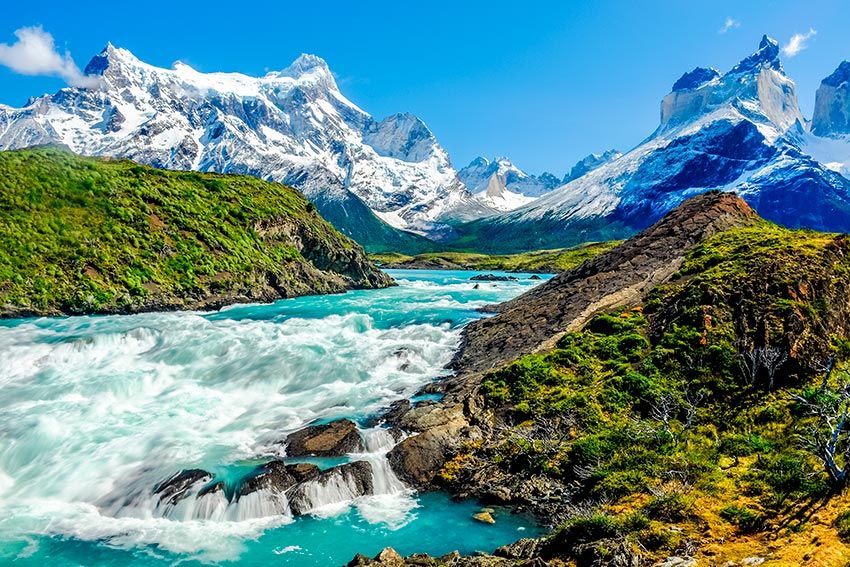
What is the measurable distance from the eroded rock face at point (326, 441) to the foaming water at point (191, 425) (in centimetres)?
70

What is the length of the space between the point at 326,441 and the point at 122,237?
2156 inches

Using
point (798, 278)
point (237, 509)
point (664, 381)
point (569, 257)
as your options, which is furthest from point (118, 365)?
point (569, 257)

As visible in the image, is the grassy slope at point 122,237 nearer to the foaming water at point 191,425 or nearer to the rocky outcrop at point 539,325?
the foaming water at point 191,425

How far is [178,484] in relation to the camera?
21.0m

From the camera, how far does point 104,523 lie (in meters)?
19.6

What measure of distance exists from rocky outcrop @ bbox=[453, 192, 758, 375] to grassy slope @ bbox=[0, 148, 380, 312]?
41.0 m

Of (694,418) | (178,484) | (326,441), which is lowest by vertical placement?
(694,418)

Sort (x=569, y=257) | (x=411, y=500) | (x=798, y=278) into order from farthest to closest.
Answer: (x=569, y=257) → (x=798, y=278) → (x=411, y=500)

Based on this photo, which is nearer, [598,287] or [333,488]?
[333,488]

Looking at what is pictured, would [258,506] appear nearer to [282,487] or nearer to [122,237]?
[282,487]

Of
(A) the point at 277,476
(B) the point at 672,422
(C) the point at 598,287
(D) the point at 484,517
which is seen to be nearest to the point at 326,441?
(A) the point at 277,476

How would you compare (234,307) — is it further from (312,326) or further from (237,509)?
(237,509)

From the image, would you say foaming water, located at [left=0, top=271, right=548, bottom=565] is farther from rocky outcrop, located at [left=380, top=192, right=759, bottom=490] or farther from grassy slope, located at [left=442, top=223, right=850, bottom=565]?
grassy slope, located at [left=442, top=223, right=850, bottom=565]

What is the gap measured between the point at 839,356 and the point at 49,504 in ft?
116
